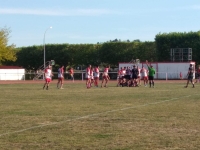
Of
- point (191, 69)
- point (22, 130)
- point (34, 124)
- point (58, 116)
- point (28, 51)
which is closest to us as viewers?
point (22, 130)

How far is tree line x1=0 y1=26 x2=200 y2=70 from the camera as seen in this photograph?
287ft

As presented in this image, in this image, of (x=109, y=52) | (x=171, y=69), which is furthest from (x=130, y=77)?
(x=109, y=52)

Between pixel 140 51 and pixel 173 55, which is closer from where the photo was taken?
pixel 173 55

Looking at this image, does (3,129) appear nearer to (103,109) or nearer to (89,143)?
(89,143)

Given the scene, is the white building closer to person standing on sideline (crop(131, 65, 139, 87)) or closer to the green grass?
person standing on sideline (crop(131, 65, 139, 87))

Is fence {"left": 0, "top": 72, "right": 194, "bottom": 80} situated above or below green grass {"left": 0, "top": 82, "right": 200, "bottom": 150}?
above

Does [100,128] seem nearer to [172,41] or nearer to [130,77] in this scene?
[130,77]

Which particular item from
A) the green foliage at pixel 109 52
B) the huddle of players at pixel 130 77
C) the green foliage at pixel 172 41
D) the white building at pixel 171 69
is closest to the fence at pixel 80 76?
the white building at pixel 171 69

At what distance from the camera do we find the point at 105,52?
92812mm

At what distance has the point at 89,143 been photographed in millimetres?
11164

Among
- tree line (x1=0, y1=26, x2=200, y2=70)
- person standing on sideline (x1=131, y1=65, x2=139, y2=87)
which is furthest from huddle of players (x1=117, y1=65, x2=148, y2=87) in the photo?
tree line (x1=0, y1=26, x2=200, y2=70)

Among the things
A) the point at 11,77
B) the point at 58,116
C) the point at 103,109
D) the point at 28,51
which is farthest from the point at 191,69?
the point at 28,51

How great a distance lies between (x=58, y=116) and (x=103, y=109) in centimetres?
297

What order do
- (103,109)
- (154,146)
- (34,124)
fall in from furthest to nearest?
1. (103,109)
2. (34,124)
3. (154,146)
